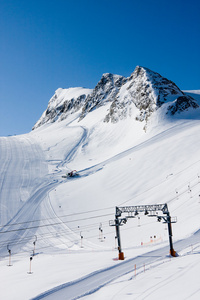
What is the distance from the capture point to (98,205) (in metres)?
39.0

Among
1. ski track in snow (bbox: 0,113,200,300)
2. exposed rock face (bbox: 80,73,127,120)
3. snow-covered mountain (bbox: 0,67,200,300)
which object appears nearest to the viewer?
ski track in snow (bbox: 0,113,200,300)

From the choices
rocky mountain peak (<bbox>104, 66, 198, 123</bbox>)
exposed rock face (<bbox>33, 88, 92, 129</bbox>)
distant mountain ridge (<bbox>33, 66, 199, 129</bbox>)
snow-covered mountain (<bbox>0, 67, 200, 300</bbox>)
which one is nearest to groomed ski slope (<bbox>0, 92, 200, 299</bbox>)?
snow-covered mountain (<bbox>0, 67, 200, 300</bbox>)

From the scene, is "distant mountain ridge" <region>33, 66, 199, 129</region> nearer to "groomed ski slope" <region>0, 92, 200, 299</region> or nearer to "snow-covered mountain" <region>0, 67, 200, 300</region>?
"snow-covered mountain" <region>0, 67, 200, 300</region>

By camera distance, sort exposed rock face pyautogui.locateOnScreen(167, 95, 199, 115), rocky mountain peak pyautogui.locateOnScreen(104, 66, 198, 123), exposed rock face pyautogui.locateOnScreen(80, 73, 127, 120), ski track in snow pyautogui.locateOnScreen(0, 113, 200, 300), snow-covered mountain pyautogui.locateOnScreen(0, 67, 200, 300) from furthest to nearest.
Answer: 1. exposed rock face pyautogui.locateOnScreen(80, 73, 127, 120)
2. rocky mountain peak pyautogui.locateOnScreen(104, 66, 198, 123)
3. exposed rock face pyautogui.locateOnScreen(167, 95, 199, 115)
4. snow-covered mountain pyautogui.locateOnScreen(0, 67, 200, 300)
5. ski track in snow pyautogui.locateOnScreen(0, 113, 200, 300)

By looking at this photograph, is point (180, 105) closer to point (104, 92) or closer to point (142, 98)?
point (142, 98)

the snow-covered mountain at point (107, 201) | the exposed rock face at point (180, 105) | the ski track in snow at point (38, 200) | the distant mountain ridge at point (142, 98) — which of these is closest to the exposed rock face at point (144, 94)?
the distant mountain ridge at point (142, 98)

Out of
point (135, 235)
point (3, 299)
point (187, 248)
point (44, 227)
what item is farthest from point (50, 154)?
point (3, 299)

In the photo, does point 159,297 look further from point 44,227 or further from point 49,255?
point 44,227

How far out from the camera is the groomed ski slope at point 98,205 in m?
17.2

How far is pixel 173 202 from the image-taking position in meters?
34.7

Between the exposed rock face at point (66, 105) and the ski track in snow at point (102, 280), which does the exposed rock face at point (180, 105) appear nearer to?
the ski track in snow at point (102, 280)

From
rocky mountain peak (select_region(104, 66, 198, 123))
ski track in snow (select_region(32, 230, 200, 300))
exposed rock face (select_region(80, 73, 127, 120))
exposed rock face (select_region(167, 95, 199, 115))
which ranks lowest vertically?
ski track in snow (select_region(32, 230, 200, 300))

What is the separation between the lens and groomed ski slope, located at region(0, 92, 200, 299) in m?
17.2

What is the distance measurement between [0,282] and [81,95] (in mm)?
137903
